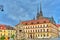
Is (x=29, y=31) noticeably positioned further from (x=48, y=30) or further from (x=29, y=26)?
(x=48, y=30)

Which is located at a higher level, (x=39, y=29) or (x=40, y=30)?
(x=39, y=29)

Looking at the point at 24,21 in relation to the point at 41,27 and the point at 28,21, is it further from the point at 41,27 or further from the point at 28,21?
the point at 41,27

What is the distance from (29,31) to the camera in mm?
31266

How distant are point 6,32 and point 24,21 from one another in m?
4.21

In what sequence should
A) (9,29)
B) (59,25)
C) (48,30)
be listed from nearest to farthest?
(48,30) < (9,29) < (59,25)

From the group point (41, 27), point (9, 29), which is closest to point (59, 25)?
point (41, 27)

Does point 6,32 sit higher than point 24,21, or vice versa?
point 24,21

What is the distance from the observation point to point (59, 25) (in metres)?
36.3

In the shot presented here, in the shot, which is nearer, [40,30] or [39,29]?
[40,30]

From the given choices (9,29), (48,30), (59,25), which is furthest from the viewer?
(59,25)

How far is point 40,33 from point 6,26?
285 inches

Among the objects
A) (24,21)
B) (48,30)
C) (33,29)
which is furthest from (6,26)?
(48,30)

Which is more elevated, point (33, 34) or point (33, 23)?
point (33, 23)

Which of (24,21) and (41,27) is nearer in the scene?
(41,27)
